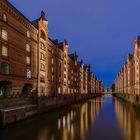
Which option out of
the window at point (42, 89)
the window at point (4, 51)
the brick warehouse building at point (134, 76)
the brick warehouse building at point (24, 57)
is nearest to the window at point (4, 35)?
the brick warehouse building at point (24, 57)

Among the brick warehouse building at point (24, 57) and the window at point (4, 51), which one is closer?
the window at point (4, 51)

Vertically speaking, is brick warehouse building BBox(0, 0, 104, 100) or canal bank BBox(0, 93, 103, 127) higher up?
brick warehouse building BBox(0, 0, 104, 100)

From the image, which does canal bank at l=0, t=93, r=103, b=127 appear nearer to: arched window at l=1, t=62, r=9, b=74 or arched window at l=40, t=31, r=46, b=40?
arched window at l=1, t=62, r=9, b=74

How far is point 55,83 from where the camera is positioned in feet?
204

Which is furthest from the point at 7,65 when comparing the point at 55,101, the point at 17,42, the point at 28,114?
the point at 55,101

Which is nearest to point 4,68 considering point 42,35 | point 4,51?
point 4,51

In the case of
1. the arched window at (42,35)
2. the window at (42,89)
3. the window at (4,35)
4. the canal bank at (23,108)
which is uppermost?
the arched window at (42,35)

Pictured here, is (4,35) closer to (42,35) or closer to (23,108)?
(23,108)

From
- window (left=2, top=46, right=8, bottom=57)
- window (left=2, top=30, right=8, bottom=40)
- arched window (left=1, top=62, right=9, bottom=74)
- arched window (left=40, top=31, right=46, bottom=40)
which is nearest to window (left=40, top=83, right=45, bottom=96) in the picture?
arched window (left=40, top=31, right=46, bottom=40)

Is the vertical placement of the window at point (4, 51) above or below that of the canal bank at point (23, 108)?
above

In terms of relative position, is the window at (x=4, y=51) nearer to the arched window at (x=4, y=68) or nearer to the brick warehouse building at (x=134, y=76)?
the arched window at (x=4, y=68)

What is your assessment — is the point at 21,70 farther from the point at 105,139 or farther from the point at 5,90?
the point at 105,139

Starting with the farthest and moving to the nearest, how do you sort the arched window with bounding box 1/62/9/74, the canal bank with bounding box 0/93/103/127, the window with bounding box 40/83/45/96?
the window with bounding box 40/83/45/96 → the arched window with bounding box 1/62/9/74 → the canal bank with bounding box 0/93/103/127

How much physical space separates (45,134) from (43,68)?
1234 inches
